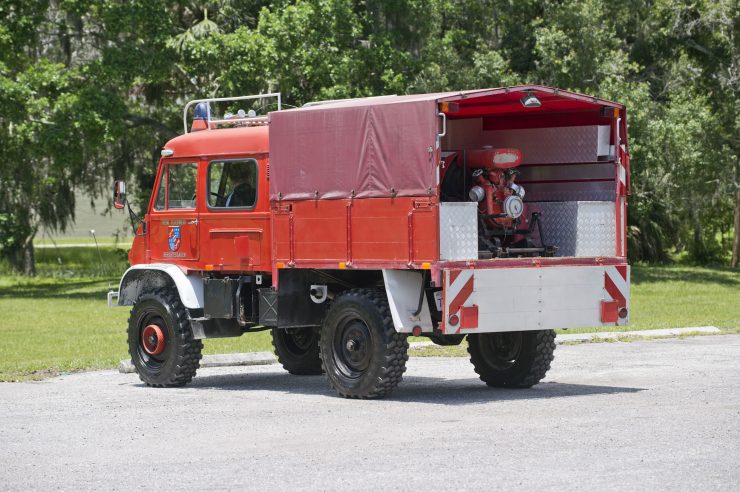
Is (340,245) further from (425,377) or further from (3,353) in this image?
(3,353)

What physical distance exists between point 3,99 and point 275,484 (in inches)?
1102

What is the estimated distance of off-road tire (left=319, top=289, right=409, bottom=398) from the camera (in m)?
14.1

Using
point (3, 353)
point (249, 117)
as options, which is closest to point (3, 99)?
point (3, 353)

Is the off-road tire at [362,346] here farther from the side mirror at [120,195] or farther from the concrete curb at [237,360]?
the concrete curb at [237,360]

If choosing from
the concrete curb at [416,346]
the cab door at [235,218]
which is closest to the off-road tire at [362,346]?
the cab door at [235,218]

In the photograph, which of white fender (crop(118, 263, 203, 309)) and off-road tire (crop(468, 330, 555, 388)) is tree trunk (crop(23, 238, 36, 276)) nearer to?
white fender (crop(118, 263, 203, 309))

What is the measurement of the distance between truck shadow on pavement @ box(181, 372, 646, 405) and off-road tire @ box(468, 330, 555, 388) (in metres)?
0.14

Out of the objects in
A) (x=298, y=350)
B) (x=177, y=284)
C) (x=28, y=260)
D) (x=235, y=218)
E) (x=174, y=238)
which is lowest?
(x=298, y=350)

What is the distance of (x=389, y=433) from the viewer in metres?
11.8

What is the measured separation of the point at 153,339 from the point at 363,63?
20.5 metres

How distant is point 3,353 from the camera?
2194 centimetres

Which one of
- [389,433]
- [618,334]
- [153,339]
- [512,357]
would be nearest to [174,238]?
[153,339]

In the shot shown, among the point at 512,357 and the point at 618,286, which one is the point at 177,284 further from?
the point at 618,286

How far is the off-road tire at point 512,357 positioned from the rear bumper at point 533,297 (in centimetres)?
92
